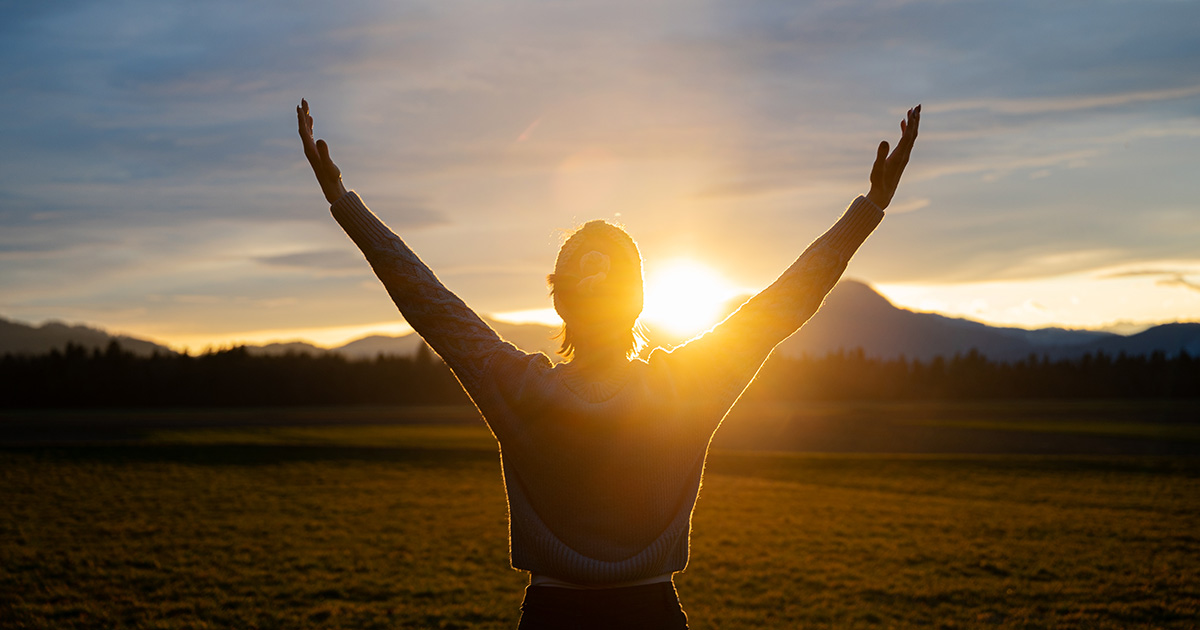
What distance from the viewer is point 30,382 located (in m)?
65.0

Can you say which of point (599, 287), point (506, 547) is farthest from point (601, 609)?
point (506, 547)

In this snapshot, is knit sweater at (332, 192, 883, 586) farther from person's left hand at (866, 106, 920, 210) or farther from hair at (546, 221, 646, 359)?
person's left hand at (866, 106, 920, 210)

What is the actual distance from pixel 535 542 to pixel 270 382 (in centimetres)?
7228

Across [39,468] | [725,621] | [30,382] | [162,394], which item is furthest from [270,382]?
[725,621]

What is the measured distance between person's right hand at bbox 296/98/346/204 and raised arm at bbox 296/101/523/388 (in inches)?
1.7

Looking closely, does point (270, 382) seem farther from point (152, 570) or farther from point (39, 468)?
point (152, 570)

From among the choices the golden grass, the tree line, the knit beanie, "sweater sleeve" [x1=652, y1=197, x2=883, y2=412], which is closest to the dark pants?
"sweater sleeve" [x1=652, y1=197, x2=883, y2=412]

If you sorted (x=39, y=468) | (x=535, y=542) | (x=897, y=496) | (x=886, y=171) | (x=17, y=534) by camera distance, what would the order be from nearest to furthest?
1. (x=535, y=542)
2. (x=886, y=171)
3. (x=17, y=534)
4. (x=897, y=496)
5. (x=39, y=468)

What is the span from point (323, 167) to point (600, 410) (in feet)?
3.49

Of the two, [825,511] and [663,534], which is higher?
[663,534]

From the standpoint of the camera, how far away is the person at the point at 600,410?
1.86 m

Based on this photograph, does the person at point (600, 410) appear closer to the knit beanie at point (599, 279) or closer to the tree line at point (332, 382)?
the knit beanie at point (599, 279)

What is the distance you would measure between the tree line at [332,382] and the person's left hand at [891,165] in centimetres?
6413

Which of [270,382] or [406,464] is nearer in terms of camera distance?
[406,464]
